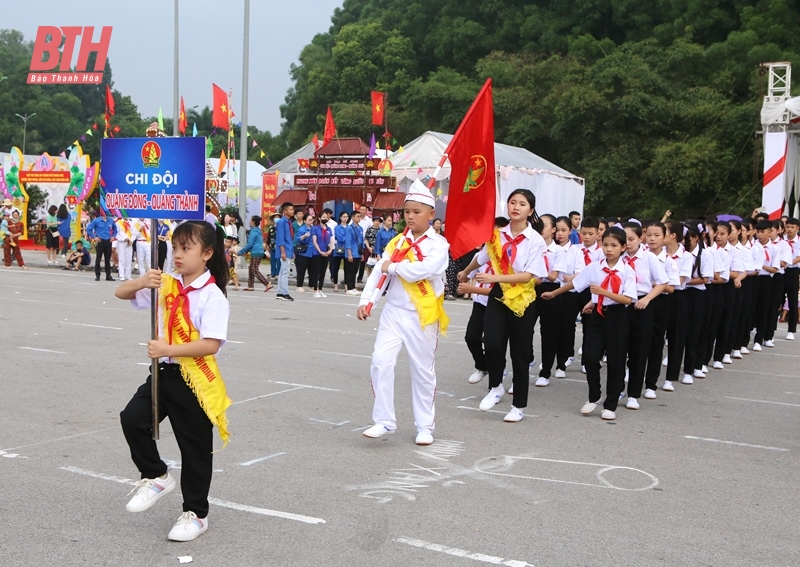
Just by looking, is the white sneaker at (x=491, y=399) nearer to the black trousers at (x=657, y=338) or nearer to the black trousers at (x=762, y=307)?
the black trousers at (x=657, y=338)

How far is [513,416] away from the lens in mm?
7414

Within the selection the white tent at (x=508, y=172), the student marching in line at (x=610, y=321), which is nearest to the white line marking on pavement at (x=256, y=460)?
the student marching in line at (x=610, y=321)

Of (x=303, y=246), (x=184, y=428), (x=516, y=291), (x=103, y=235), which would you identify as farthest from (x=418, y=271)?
(x=103, y=235)

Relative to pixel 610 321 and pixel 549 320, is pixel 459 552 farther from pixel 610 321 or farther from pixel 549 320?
pixel 549 320

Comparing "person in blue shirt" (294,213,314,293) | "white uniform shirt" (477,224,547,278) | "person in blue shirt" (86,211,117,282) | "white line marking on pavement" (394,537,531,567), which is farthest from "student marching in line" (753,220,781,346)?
"person in blue shirt" (86,211,117,282)

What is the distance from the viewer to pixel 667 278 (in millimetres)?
8219

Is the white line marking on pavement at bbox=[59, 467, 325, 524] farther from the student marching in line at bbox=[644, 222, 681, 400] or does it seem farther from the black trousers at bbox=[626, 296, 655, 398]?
the student marching in line at bbox=[644, 222, 681, 400]

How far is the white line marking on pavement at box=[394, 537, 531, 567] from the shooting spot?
14.0 ft

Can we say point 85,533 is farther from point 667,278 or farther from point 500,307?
point 667,278

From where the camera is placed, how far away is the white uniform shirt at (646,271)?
320 inches

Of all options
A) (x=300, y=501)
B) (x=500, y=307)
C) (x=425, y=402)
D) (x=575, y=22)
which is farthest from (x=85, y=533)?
(x=575, y=22)

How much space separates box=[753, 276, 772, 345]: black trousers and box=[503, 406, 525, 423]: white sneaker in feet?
20.7

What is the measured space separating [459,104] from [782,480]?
3976 cm

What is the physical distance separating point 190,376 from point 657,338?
18.5 ft
